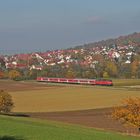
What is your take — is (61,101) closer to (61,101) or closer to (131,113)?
(61,101)

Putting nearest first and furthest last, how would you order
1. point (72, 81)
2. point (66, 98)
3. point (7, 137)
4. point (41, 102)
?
point (7, 137) < point (41, 102) < point (66, 98) < point (72, 81)

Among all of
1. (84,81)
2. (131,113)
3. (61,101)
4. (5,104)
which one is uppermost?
(84,81)

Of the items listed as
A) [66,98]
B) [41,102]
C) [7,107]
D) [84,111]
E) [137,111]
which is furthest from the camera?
[66,98]

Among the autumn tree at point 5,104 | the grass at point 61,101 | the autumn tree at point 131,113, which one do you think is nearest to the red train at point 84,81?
the grass at point 61,101

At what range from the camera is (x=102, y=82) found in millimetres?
143875

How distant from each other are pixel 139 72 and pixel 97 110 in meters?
115

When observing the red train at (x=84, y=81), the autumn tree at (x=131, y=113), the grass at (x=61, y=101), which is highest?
the red train at (x=84, y=81)

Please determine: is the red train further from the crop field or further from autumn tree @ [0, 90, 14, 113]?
autumn tree @ [0, 90, 14, 113]

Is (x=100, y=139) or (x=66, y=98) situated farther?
(x=66, y=98)

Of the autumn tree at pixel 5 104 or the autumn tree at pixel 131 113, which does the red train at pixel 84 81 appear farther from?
the autumn tree at pixel 131 113

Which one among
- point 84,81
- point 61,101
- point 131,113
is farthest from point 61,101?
point 84,81

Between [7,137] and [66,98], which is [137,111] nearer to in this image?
[7,137]

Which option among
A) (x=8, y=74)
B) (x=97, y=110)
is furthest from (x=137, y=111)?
(x=8, y=74)

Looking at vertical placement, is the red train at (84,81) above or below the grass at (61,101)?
above
